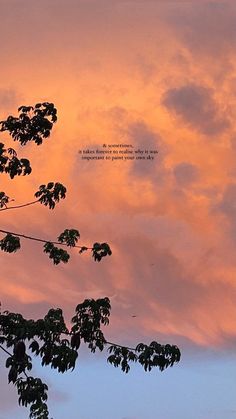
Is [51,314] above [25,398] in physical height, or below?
above

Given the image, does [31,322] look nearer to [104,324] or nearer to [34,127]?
[104,324]

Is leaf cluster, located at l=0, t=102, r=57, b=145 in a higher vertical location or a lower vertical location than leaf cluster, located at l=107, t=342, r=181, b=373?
higher

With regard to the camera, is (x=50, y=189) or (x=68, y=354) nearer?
(x=68, y=354)

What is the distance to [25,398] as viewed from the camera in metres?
20.5

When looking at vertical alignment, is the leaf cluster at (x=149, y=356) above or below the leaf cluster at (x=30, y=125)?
below

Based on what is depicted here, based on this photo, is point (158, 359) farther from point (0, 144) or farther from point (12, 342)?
point (0, 144)

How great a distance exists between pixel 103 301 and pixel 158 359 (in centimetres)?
224

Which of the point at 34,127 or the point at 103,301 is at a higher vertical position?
the point at 34,127

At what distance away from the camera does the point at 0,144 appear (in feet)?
71.1

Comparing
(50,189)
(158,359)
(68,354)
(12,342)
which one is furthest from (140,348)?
(50,189)

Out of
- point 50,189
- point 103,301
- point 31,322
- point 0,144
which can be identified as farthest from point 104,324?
point 0,144

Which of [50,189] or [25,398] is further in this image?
[50,189]

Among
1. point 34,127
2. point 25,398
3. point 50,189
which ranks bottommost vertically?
point 25,398

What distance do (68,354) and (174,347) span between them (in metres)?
2.96
